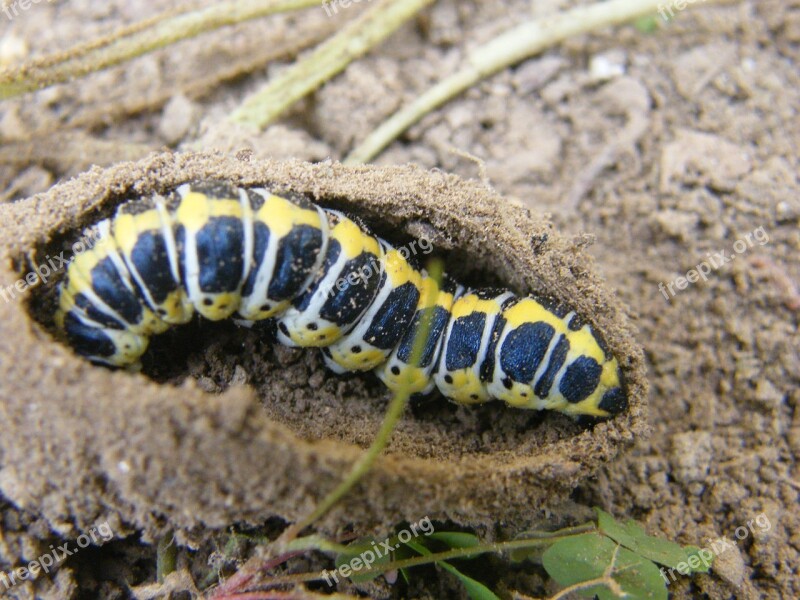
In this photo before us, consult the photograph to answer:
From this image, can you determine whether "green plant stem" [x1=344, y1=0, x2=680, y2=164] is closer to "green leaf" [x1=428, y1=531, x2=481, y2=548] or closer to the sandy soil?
the sandy soil

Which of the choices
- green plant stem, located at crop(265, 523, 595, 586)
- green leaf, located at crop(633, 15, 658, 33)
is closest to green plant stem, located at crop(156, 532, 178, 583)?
green plant stem, located at crop(265, 523, 595, 586)

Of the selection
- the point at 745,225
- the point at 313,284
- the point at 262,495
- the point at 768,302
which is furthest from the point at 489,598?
the point at 745,225

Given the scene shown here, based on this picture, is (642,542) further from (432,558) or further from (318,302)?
(318,302)

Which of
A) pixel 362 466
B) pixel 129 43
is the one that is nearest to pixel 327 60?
pixel 129 43

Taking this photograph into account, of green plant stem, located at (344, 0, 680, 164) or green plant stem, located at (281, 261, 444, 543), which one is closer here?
green plant stem, located at (281, 261, 444, 543)

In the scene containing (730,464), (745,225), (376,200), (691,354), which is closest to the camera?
(376,200)

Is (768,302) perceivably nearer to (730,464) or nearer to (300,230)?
(730,464)
